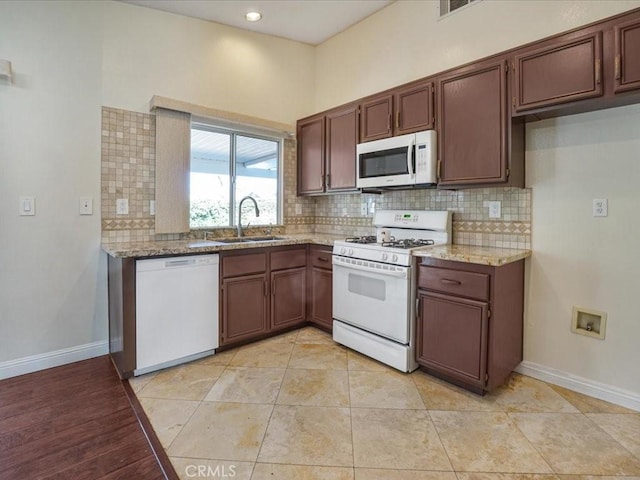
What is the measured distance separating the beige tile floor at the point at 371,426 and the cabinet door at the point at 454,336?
0.45 feet

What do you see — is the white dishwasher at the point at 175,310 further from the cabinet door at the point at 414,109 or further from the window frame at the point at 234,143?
the cabinet door at the point at 414,109

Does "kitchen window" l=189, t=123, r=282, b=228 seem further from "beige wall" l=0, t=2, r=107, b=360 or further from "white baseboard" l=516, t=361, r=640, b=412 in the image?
"white baseboard" l=516, t=361, r=640, b=412

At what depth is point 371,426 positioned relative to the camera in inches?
71.9

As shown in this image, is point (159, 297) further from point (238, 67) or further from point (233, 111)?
point (238, 67)

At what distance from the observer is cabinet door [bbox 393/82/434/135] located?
254cm

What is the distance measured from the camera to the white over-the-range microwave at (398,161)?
2.50m

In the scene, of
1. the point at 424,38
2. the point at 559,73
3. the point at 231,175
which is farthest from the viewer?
the point at 231,175

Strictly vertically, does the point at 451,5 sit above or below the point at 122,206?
above

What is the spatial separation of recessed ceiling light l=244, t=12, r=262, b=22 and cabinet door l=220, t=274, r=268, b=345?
2386 millimetres

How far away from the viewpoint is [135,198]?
284 cm

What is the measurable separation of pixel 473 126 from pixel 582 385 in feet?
5.90

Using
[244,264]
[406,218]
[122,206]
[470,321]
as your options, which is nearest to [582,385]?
[470,321]

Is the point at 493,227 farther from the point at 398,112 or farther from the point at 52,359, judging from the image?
the point at 52,359

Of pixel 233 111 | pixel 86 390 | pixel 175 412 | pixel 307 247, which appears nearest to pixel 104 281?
pixel 86 390
